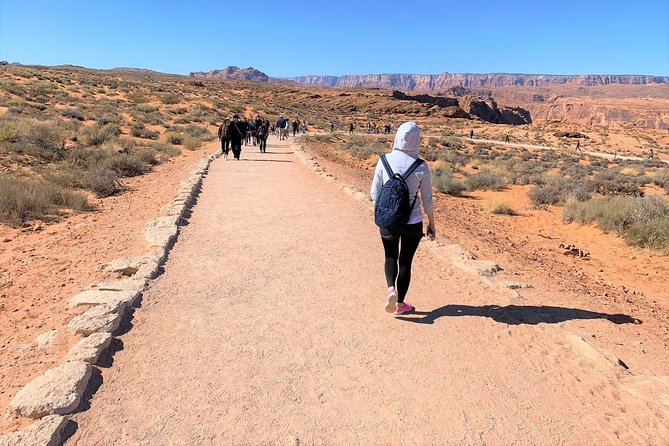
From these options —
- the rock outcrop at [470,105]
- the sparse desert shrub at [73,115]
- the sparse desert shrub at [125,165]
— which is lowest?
the sparse desert shrub at [125,165]

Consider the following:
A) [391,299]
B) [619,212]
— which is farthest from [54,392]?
[619,212]

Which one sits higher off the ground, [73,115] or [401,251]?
[73,115]

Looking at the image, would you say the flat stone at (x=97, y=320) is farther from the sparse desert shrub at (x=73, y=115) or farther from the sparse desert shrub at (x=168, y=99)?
the sparse desert shrub at (x=168, y=99)

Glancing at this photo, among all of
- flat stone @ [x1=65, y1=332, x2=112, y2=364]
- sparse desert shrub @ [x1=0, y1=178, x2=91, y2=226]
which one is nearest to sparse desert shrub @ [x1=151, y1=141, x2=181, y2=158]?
sparse desert shrub @ [x1=0, y1=178, x2=91, y2=226]

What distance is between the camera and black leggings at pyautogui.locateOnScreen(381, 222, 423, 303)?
422cm

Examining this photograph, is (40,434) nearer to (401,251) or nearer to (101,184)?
(401,251)

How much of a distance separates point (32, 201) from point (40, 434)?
309 inches

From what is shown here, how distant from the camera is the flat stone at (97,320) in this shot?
3961 mm

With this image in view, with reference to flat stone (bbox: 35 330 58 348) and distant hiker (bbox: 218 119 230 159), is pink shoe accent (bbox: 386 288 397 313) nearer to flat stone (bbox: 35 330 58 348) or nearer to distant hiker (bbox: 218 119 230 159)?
flat stone (bbox: 35 330 58 348)

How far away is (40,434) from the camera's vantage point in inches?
106

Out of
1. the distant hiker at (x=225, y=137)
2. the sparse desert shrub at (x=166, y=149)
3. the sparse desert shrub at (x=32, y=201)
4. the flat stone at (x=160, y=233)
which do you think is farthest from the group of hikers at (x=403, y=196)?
the sparse desert shrub at (x=166, y=149)

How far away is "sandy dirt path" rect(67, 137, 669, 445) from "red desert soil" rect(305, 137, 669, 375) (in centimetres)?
42

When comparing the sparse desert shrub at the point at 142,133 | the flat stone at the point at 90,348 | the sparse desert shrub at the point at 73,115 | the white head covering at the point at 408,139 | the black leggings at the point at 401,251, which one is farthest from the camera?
the sparse desert shrub at the point at 73,115

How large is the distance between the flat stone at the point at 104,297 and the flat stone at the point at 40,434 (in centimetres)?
169
